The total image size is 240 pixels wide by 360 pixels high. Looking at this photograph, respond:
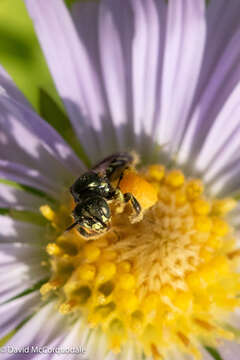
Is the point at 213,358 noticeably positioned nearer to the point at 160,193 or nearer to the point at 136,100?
the point at 160,193

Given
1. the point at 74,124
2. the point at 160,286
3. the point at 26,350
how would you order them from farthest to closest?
the point at 74,124, the point at 160,286, the point at 26,350

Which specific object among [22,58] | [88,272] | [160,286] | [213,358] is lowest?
[213,358]

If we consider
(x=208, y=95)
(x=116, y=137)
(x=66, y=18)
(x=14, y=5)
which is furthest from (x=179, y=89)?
(x=14, y=5)

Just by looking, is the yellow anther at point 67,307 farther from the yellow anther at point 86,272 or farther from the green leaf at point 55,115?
the green leaf at point 55,115

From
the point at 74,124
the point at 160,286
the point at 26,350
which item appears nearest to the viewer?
the point at 26,350

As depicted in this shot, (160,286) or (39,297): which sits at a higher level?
(39,297)

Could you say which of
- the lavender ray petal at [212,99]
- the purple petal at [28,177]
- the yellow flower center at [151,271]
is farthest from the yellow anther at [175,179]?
the purple petal at [28,177]

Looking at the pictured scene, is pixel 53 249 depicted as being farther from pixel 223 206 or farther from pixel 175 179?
pixel 223 206
